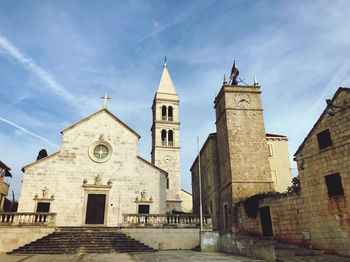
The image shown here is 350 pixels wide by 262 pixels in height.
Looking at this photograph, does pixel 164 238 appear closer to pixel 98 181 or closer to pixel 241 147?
pixel 98 181

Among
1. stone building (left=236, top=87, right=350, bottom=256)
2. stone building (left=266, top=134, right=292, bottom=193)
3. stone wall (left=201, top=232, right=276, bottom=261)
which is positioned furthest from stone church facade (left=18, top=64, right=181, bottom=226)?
stone building (left=266, top=134, right=292, bottom=193)

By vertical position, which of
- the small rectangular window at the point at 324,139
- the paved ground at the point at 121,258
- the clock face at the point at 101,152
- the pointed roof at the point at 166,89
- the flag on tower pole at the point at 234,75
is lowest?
the paved ground at the point at 121,258

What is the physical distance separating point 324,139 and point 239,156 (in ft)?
32.9

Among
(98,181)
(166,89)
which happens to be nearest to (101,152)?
(98,181)

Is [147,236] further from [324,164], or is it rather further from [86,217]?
[324,164]

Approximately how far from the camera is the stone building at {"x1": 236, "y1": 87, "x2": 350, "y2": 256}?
46.2ft

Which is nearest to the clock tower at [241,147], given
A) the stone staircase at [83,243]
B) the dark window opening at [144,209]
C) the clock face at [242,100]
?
the clock face at [242,100]

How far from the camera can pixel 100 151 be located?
23188 mm

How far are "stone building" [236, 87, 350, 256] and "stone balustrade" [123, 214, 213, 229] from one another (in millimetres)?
5308

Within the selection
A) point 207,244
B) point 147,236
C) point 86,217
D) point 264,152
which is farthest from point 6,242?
point 264,152

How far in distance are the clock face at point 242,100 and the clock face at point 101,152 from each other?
13361 millimetres

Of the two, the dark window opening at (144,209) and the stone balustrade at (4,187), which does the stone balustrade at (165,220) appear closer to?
the dark window opening at (144,209)

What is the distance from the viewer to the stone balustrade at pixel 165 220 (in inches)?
750

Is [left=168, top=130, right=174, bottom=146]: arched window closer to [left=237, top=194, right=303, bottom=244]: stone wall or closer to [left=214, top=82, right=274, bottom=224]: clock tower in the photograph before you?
[left=214, top=82, right=274, bottom=224]: clock tower
